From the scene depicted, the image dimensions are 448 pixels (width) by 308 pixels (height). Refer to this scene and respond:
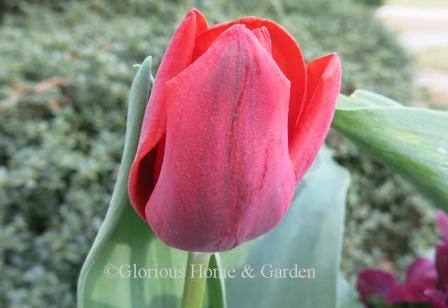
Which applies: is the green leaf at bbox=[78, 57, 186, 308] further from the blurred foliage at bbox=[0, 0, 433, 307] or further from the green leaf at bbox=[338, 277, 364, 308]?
the blurred foliage at bbox=[0, 0, 433, 307]

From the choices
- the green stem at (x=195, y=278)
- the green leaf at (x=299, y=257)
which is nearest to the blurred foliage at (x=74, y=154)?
the green leaf at (x=299, y=257)

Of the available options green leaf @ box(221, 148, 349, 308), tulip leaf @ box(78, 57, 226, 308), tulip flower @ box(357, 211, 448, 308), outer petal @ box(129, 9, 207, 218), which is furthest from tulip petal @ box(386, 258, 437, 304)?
outer petal @ box(129, 9, 207, 218)

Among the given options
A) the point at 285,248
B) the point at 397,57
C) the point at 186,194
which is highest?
the point at 186,194

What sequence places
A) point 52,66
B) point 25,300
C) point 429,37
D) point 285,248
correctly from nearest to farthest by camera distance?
point 285,248, point 25,300, point 52,66, point 429,37

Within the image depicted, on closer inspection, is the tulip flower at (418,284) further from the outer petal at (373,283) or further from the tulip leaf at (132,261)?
the tulip leaf at (132,261)

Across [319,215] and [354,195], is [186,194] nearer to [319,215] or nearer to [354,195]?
[319,215]

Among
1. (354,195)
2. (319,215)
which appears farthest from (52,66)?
(319,215)

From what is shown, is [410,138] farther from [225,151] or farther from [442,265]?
[442,265]
